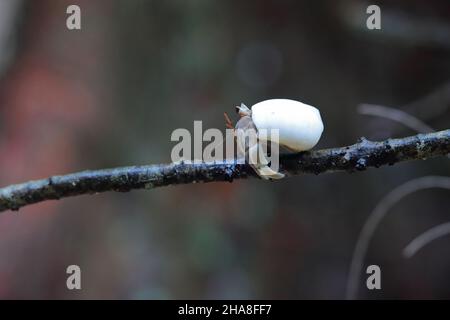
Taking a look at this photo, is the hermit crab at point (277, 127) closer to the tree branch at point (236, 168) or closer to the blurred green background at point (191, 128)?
the tree branch at point (236, 168)

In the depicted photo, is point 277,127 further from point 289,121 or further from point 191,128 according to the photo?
point 191,128

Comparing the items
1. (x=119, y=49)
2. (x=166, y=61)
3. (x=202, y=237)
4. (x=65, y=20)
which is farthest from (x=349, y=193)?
(x=65, y=20)

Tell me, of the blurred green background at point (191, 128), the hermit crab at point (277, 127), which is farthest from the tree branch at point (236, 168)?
the blurred green background at point (191, 128)

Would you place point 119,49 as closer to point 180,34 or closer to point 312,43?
point 180,34

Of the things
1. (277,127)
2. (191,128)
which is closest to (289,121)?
(277,127)

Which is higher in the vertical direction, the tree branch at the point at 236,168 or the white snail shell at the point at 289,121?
the white snail shell at the point at 289,121

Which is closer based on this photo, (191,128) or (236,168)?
(236,168)
